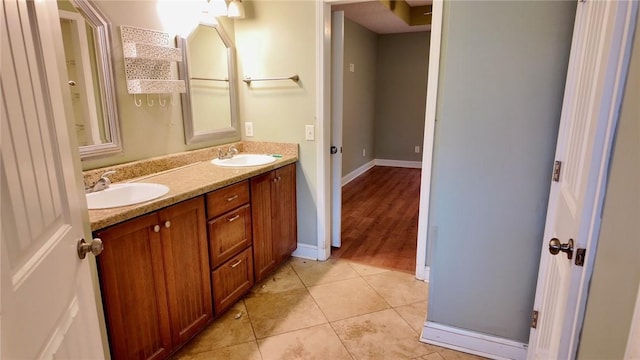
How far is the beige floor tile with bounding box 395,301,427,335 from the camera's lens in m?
2.11

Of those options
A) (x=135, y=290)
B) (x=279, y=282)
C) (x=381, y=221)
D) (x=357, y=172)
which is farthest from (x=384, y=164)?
(x=135, y=290)

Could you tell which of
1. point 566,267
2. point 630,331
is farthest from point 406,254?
point 630,331

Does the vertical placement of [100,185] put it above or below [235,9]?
below

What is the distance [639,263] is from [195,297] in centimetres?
181

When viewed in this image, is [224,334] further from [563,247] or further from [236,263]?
[563,247]

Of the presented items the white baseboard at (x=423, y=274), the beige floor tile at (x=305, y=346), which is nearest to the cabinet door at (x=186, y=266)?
the beige floor tile at (x=305, y=346)

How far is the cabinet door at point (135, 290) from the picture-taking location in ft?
4.68

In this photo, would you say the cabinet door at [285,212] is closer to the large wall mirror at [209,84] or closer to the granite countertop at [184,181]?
the granite countertop at [184,181]

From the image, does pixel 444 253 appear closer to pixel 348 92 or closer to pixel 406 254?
pixel 406 254

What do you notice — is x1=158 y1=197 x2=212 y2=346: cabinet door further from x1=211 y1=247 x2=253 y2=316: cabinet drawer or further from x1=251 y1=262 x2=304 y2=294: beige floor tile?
Result: x1=251 y1=262 x2=304 y2=294: beige floor tile

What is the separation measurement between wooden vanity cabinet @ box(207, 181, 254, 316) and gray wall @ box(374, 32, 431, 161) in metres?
4.61

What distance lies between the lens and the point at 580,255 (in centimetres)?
85

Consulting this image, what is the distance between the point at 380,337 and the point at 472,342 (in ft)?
1.54

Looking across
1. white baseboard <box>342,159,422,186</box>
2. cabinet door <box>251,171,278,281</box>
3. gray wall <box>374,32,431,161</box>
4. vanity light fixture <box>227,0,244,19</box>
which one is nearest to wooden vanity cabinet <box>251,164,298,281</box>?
cabinet door <box>251,171,278,281</box>
